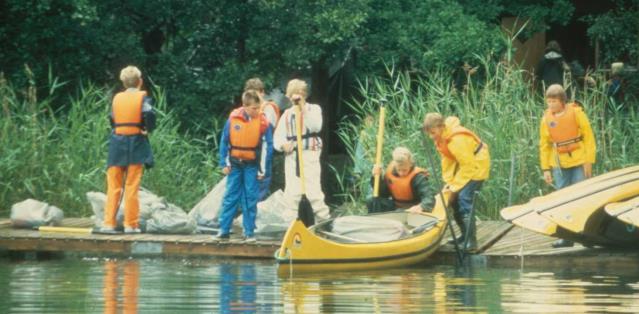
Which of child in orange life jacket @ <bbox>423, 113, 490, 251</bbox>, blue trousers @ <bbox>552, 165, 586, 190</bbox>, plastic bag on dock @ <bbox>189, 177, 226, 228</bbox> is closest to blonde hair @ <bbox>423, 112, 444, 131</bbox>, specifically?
child in orange life jacket @ <bbox>423, 113, 490, 251</bbox>

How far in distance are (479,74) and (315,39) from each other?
2378 mm

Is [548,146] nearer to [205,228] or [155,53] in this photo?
[205,228]

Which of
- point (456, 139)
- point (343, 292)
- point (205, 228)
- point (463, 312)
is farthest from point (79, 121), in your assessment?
point (463, 312)

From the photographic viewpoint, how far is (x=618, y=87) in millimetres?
25609

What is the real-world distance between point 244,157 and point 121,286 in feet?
10.1

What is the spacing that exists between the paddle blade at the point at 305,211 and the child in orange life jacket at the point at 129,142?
6.20 ft

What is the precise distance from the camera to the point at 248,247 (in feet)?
61.1

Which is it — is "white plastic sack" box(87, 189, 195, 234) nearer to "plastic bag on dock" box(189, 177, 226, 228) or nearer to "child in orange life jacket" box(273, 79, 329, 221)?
"plastic bag on dock" box(189, 177, 226, 228)

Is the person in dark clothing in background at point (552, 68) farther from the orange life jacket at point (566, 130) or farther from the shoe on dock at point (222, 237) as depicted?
the shoe on dock at point (222, 237)

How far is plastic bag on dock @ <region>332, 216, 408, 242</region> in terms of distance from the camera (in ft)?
58.0

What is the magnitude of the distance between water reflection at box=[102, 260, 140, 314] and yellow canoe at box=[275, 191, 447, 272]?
52.5 inches

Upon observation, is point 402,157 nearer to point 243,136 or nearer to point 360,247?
point 360,247

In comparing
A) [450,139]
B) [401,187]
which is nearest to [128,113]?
[401,187]

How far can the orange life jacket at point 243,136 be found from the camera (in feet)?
61.1
